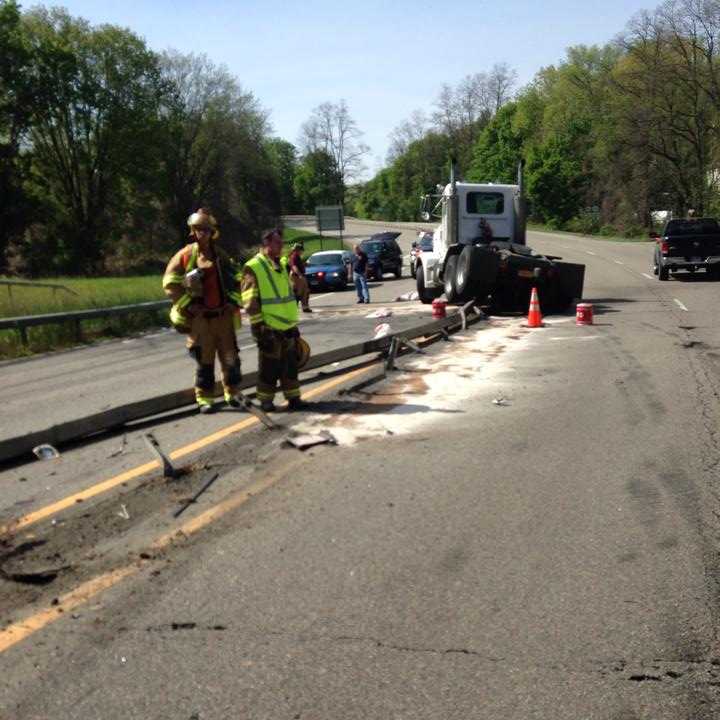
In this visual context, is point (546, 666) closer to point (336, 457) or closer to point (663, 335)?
point (336, 457)

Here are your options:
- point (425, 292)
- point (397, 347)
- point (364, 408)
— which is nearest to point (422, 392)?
point (364, 408)

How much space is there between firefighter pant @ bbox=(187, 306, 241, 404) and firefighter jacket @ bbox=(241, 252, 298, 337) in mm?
324

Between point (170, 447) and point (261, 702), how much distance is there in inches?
179

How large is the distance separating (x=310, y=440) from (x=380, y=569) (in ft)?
9.60

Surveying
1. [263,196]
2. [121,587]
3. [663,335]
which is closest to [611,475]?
[121,587]

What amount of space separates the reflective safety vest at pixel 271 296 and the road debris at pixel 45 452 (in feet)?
7.86

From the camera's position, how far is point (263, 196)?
89.8 m

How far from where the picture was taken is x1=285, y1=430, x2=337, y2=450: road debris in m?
7.89

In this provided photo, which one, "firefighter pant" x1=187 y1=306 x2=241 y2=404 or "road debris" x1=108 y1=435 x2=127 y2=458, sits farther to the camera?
"firefighter pant" x1=187 y1=306 x2=241 y2=404

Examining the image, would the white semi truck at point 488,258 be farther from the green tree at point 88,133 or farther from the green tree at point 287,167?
the green tree at point 287,167

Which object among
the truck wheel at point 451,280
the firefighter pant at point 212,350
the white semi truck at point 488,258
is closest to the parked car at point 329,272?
the white semi truck at point 488,258

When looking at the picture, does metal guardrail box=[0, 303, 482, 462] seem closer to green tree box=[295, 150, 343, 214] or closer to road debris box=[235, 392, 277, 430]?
road debris box=[235, 392, 277, 430]

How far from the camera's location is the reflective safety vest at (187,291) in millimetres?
9508

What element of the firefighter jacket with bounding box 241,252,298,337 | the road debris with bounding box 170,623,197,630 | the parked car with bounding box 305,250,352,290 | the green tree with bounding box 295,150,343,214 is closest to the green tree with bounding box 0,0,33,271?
the parked car with bounding box 305,250,352,290
